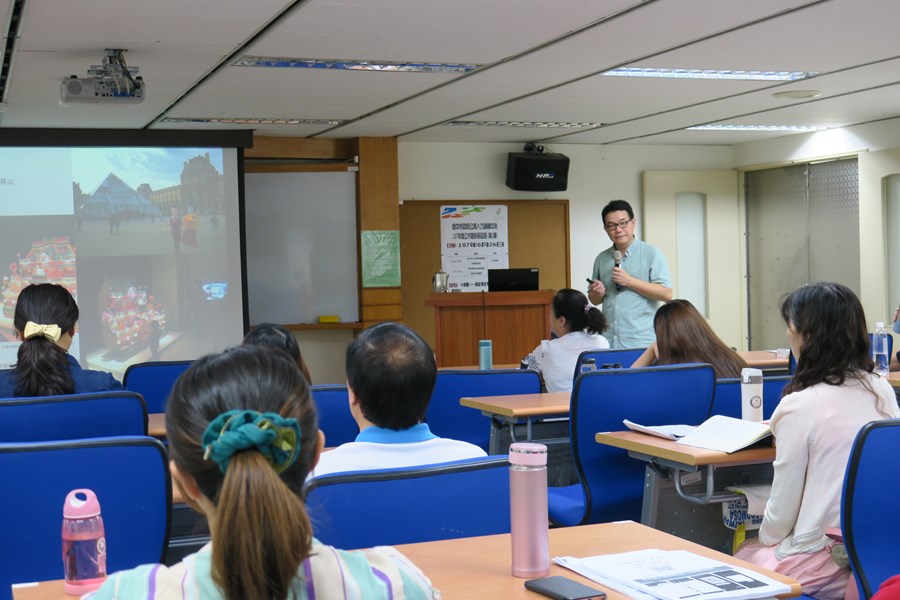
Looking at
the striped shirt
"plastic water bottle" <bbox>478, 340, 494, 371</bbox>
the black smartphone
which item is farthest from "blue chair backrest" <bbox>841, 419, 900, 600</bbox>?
"plastic water bottle" <bbox>478, 340, 494, 371</bbox>

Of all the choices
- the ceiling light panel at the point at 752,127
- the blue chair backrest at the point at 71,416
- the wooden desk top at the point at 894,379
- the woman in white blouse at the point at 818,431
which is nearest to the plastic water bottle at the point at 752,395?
the woman in white blouse at the point at 818,431

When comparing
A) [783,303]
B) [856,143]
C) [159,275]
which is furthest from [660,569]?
[856,143]

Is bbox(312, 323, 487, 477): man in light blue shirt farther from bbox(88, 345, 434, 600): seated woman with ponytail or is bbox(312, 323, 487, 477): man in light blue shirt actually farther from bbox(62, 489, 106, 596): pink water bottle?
bbox(88, 345, 434, 600): seated woman with ponytail

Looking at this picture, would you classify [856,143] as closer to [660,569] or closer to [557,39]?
[557,39]

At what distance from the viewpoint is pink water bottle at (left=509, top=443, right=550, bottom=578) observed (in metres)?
1.65

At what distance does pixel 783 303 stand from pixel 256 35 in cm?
299

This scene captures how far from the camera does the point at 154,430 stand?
11.8ft

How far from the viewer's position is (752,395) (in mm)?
3303

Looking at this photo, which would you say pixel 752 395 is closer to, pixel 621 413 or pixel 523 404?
pixel 621 413

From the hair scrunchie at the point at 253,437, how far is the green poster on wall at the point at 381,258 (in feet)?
24.7

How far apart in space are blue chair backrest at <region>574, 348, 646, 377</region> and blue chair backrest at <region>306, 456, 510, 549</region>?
2824 mm

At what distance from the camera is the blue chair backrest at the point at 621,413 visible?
354 cm

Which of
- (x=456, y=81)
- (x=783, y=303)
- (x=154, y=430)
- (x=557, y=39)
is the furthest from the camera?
(x=456, y=81)

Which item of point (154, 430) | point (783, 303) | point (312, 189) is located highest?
point (312, 189)
